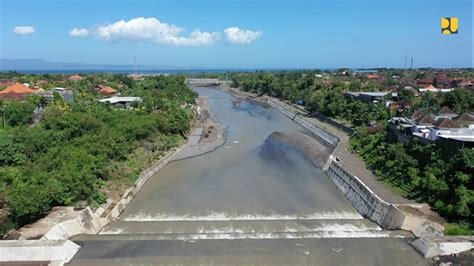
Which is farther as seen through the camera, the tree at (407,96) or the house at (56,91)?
the tree at (407,96)

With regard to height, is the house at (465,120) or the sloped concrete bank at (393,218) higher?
the house at (465,120)

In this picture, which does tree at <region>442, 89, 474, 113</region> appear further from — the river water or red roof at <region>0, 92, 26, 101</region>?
red roof at <region>0, 92, 26, 101</region>

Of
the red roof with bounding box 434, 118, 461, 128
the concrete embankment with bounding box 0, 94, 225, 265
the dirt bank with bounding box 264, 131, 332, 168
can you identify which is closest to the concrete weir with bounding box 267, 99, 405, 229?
the dirt bank with bounding box 264, 131, 332, 168

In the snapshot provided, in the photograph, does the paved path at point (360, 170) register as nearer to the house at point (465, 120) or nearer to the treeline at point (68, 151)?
the house at point (465, 120)

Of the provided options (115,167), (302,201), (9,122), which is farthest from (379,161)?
(9,122)

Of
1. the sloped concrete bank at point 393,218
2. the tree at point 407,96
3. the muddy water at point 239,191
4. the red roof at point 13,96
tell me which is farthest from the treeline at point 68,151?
the tree at point 407,96

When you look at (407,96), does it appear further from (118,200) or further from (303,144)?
(118,200)

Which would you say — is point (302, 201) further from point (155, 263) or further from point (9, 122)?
point (9, 122)
